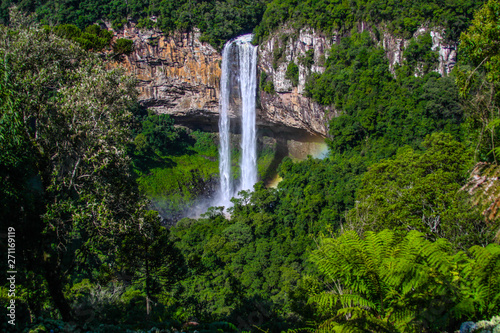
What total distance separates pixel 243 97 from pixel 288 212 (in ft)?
42.4

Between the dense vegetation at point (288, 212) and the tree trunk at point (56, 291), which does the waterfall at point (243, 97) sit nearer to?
the dense vegetation at point (288, 212)

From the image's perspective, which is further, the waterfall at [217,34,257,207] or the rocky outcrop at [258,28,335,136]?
the waterfall at [217,34,257,207]

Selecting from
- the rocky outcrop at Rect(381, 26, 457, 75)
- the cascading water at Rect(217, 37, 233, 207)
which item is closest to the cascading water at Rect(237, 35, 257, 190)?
the cascading water at Rect(217, 37, 233, 207)

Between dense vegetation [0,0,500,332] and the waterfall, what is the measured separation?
23.0 ft

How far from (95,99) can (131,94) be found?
7.24 ft

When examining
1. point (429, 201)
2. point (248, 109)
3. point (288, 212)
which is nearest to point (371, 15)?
point (248, 109)

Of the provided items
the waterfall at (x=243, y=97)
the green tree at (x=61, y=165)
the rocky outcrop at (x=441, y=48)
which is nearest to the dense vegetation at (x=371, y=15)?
the rocky outcrop at (x=441, y=48)

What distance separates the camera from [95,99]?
7.41 metres

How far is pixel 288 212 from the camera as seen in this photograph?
23.6m

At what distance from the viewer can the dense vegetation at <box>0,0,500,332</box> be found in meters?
4.79

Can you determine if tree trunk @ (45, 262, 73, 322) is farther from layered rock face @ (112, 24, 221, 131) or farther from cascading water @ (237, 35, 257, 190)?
layered rock face @ (112, 24, 221, 131)

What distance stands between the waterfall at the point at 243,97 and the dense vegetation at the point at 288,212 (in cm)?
700

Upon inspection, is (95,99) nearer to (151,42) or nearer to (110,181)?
(110,181)

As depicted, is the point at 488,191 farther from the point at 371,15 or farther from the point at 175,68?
the point at 175,68
